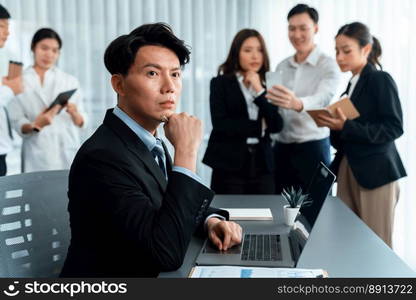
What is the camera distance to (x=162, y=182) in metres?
1.48

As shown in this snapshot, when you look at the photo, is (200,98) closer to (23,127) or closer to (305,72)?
(305,72)

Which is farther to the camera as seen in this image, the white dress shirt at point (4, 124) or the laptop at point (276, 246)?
the white dress shirt at point (4, 124)

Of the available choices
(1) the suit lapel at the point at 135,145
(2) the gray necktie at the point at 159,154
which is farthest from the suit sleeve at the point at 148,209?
(2) the gray necktie at the point at 159,154

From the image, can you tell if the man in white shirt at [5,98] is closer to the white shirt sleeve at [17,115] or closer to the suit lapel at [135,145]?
the white shirt sleeve at [17,115]

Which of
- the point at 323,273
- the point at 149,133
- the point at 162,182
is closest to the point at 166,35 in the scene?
the point at 149,133

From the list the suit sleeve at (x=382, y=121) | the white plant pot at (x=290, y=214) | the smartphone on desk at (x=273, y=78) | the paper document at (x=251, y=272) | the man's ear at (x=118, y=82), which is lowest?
the white plant pot at (x=290, y=214)

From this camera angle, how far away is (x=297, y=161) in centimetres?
320

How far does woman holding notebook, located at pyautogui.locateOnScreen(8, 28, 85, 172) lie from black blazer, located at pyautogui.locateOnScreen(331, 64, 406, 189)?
1.93 m

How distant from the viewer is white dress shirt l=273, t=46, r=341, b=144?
3178 millimetres

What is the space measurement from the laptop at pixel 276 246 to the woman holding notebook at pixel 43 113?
2.32 m

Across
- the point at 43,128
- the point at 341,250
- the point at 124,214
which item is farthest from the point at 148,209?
the point at 43,128

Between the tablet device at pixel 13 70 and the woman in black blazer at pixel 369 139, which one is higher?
the tablet device at pixel 13 70

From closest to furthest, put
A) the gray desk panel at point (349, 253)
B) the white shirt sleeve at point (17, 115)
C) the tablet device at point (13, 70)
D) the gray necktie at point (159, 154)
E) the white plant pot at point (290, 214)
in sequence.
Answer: the gray desk panel at point (349, 253)
the gray necktie at point (159, 154)
the white plant pot at point (290, 214)
the tablet device at point (13, 70)
the white shirt sleeve at point (17, 115)

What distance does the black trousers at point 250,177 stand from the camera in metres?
3.09
